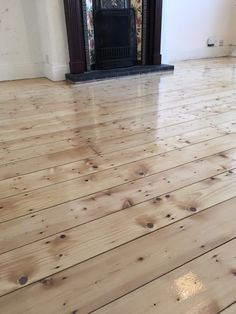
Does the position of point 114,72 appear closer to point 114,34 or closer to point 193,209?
point 114,34

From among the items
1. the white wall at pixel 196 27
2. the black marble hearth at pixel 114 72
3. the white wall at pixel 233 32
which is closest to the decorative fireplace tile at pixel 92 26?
the black marble hearth at pixel 114 72

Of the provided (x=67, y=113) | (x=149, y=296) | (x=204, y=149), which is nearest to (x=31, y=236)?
(x=149, y=296)

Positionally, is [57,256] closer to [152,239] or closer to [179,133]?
[152,239]

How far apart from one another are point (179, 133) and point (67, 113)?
0.96 metres

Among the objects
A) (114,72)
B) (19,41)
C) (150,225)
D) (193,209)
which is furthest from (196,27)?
(150,225)

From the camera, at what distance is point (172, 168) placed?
1.43 meters

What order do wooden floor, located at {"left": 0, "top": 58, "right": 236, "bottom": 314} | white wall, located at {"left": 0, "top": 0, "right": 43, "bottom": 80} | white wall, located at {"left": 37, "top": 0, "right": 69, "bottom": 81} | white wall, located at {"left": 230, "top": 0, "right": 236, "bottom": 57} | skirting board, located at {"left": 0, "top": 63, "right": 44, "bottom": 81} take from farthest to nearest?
white wall, located at {"left": 230, "top": 0, "right": 236, "bottom": 57}
skirting board, located at {"left": 0, "top": 63, "right": 44, "bottom": 81}
white wall, located at {"left": 0, "top": 0, "right": 43, "bottom": 80}
white wall, located at {"left": 37, "top": 0, "right": 69, "bottom": 81}
wooden floor, located at {"left": 0, "top": 58, "right": 236, "bottom": 314}

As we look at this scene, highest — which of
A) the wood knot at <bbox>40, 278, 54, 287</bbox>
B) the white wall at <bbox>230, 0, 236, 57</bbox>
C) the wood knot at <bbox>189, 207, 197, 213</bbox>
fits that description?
the white wall at <bbox>230, 0, 236, 57</bbox>

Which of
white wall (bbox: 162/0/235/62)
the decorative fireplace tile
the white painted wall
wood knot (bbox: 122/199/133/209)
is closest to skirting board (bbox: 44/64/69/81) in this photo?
the white painted wall

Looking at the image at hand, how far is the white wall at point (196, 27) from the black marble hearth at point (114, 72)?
897 mm

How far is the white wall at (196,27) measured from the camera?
4.54 meters

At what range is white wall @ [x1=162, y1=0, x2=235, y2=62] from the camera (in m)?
4.54

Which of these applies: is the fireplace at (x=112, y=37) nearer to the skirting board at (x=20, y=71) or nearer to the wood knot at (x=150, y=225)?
the skirting board at (x=20, y=71)

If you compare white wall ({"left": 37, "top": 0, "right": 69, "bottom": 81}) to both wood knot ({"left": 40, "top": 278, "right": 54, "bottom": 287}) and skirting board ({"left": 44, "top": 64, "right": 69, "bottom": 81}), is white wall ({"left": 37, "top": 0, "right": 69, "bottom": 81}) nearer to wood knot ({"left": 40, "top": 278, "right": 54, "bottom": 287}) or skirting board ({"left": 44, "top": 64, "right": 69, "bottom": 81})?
skirting board ({"left": 44, "top": 64, "right": 69, "bottom": 81})
